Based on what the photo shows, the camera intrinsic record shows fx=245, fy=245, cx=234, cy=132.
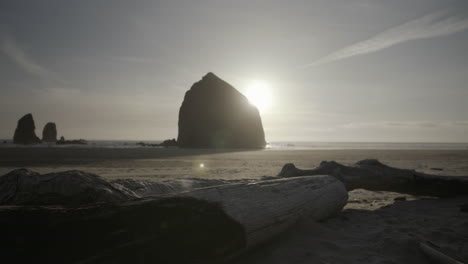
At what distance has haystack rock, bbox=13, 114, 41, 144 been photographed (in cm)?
6366

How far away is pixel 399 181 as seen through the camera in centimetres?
477

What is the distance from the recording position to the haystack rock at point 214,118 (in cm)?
4800

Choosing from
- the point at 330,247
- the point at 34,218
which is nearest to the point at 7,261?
the point at 34,218

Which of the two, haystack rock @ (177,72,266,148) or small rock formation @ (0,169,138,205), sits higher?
haystack rock @ (177,72,266,148)

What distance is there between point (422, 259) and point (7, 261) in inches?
128

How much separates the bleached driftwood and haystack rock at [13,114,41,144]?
80.2 m

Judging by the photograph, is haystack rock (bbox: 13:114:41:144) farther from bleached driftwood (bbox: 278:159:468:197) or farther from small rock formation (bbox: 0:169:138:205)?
bleached driftwood (bbox: 278:159:468:197)

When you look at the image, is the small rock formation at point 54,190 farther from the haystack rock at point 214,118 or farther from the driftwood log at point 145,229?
the haystack rock at point 214,118

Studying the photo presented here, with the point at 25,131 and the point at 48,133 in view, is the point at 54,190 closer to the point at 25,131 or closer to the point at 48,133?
the point at 25,131

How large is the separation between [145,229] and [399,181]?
16.0 ft

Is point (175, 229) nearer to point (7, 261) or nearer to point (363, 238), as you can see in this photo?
point (7, 261)

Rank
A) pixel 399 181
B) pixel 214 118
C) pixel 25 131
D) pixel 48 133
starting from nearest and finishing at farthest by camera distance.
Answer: pixel 399 181, pixel 214 118, pixel 25 131, pixel 48 133

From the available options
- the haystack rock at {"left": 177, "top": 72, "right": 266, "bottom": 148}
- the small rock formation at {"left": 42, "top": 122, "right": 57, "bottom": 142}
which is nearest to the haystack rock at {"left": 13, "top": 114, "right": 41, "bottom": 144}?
the small rock formation at {"left": 42, "top": 122, "right": 57, "bottom": 142}

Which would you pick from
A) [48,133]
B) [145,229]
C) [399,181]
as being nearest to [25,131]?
[48,133]
